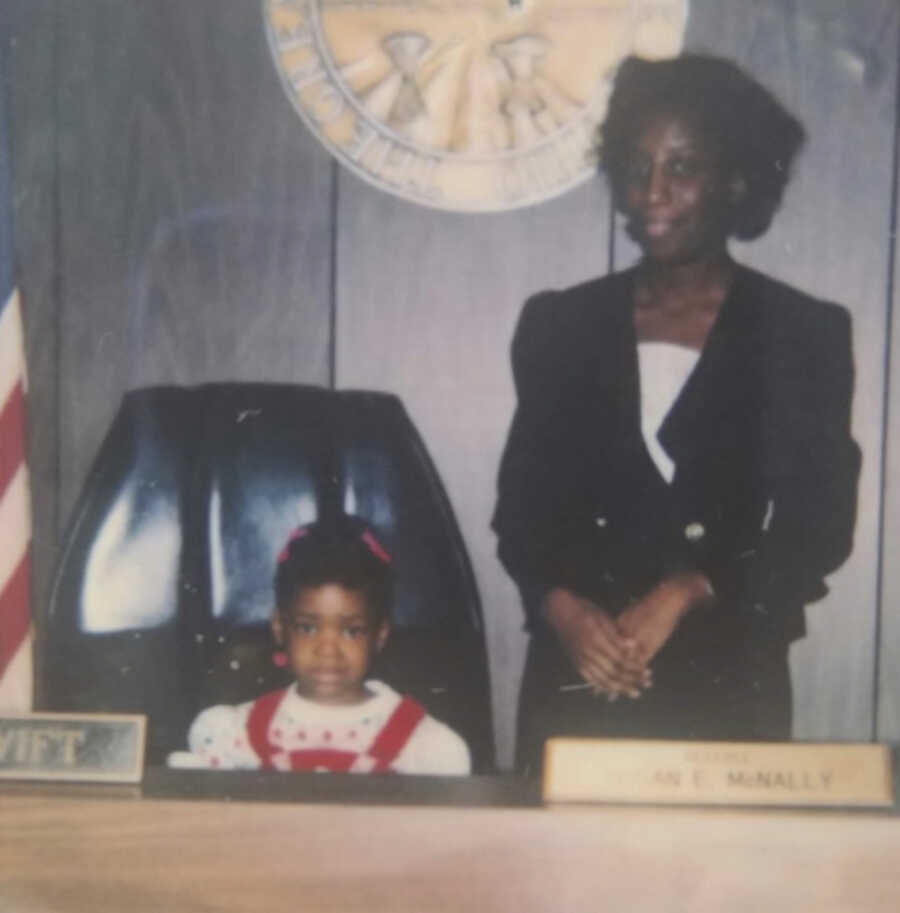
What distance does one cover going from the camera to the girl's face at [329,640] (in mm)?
1061

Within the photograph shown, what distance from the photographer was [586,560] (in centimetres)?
107

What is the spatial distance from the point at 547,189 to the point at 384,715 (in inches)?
16.3

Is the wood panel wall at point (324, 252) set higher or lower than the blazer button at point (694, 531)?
higher

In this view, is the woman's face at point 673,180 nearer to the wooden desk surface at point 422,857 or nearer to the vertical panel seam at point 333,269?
the vertical panel seam at point 333,269

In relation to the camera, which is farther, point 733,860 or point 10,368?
point 10,368

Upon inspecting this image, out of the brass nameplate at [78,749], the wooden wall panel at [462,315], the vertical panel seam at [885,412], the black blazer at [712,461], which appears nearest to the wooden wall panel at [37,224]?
the brass nameplate at [78,749]

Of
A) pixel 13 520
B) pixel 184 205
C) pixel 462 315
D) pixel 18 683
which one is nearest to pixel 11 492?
pixel 13 520

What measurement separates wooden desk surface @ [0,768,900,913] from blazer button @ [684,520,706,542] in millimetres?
199

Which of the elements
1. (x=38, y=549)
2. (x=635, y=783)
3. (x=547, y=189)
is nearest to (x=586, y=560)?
(x=635, y=783)

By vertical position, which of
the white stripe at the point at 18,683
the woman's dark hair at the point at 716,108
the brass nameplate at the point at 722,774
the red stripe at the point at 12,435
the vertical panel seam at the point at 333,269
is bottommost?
the brass nameplate at the point at 722,774

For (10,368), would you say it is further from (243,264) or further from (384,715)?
(384,715)

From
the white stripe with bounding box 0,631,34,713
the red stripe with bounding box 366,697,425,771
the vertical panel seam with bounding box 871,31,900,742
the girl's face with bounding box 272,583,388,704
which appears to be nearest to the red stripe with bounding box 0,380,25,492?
the white stripe with bounding box 0,631,34,713

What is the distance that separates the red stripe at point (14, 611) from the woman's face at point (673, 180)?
53cm

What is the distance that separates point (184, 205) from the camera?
3.54 ft
